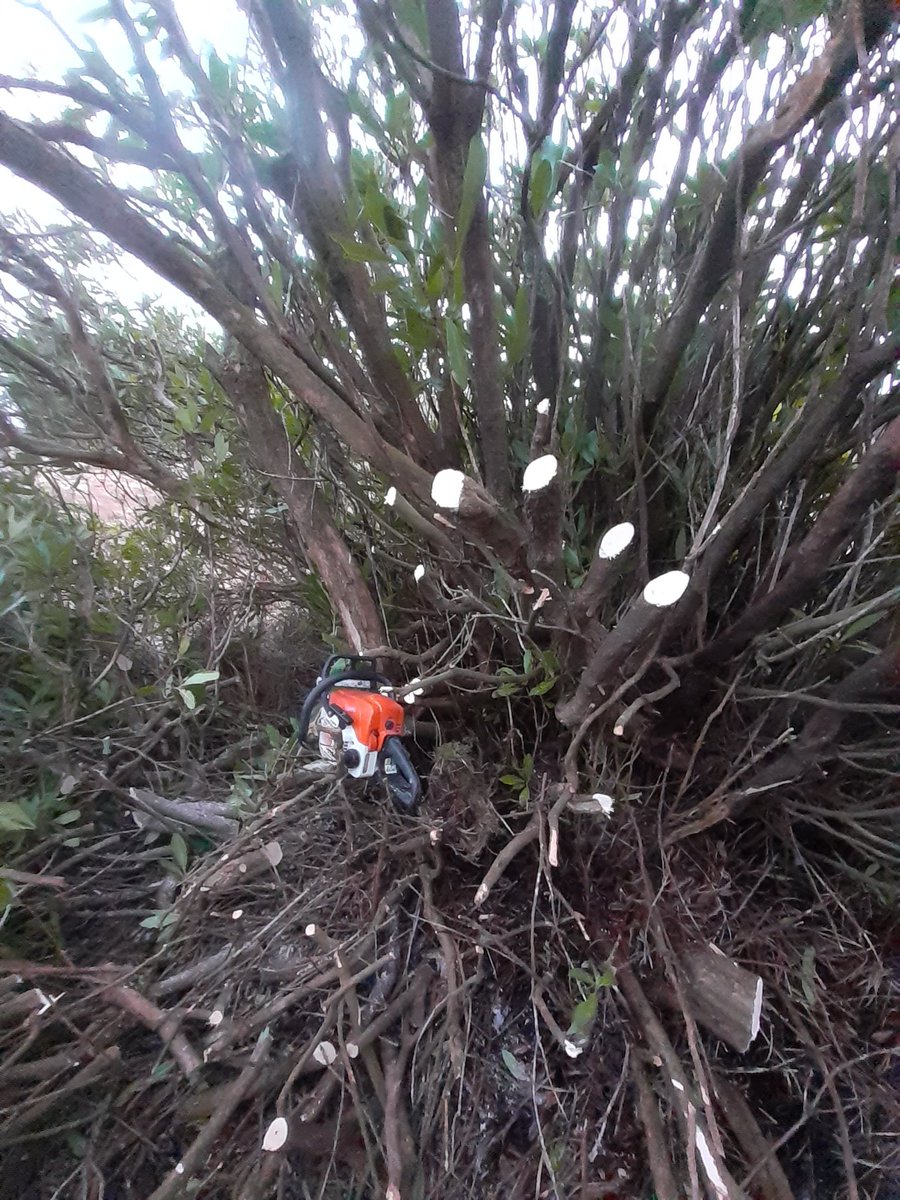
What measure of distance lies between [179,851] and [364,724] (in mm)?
513

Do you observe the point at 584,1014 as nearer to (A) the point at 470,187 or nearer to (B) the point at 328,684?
(B) the point at 328,684

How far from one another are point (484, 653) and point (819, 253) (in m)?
1.00

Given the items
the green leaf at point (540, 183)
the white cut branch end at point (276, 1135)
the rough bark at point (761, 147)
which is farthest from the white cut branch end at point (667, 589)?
the white cut branch end at point (276, 1135)

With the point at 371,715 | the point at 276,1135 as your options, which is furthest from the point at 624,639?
the point at 276,1135

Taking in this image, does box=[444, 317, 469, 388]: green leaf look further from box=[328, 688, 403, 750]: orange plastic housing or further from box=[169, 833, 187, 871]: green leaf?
box=[169, 833, 187, 871]: green leaf

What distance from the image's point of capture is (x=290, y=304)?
134 cm

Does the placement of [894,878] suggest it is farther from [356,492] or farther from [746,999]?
[356,492]

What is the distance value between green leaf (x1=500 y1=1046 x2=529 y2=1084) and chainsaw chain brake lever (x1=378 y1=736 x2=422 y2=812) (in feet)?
1.40

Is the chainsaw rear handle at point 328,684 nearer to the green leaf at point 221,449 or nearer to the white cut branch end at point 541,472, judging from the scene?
the white cut branch end at point 541,472

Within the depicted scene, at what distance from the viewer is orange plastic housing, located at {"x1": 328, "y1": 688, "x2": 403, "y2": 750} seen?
3.69ft

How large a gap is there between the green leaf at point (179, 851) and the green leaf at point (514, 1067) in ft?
2.26

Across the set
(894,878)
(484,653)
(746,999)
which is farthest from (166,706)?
(894,878)

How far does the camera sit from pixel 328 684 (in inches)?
45.1

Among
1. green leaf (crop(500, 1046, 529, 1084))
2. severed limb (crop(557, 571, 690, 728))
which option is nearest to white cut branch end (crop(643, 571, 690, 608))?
severed limb (crop(557, 571, 690, 728))
